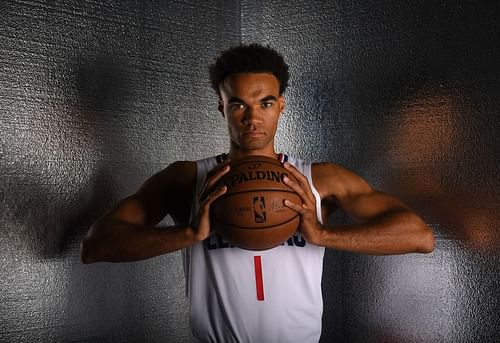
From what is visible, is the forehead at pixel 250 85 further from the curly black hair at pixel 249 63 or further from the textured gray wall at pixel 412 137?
the textured gray wall at pixel 412 137

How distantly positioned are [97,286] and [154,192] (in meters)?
0.53

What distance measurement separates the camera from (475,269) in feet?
6.30

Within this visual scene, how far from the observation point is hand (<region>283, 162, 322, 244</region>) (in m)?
1.55

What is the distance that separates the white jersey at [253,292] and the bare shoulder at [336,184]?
0.06m

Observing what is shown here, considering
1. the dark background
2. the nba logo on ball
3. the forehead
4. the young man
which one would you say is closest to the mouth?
the young man

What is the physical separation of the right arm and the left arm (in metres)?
0.23

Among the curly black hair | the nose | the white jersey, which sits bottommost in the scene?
the white jersey

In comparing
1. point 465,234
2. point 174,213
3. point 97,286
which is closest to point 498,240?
point 465,234

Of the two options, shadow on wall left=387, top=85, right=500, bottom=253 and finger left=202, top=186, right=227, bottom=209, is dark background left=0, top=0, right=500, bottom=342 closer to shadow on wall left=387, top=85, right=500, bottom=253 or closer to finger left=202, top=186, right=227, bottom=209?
shadow on wall left=387, top=85, right=500, bottom=253

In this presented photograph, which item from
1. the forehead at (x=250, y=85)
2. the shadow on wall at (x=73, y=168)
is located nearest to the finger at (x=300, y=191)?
the forehead at (x=250, y=85)

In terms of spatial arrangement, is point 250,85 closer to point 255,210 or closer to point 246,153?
point 246,153

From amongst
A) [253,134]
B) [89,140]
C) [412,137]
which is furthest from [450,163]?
[89,140]

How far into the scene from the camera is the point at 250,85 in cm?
184

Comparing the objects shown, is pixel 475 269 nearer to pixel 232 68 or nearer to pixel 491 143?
pixel 491 143
